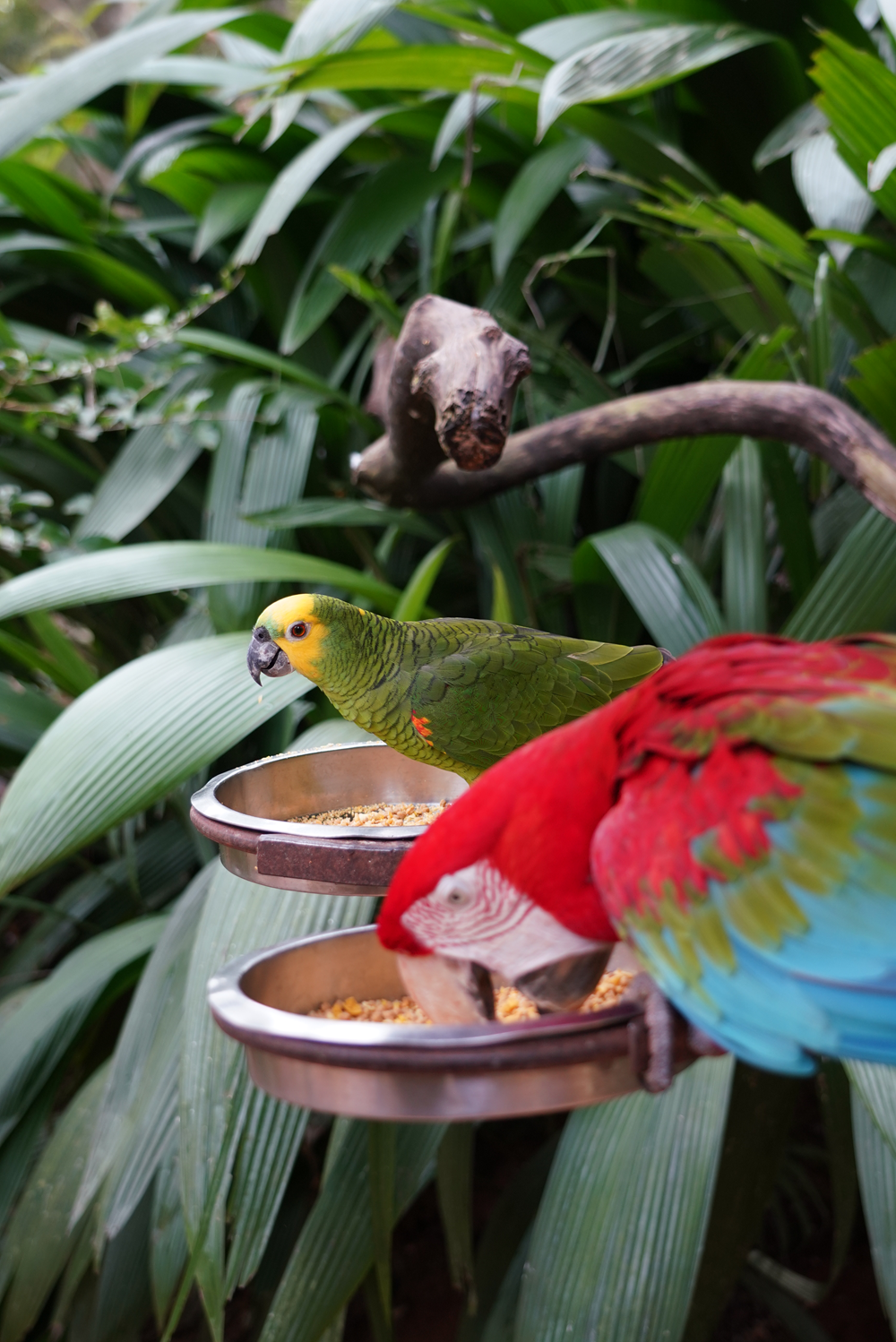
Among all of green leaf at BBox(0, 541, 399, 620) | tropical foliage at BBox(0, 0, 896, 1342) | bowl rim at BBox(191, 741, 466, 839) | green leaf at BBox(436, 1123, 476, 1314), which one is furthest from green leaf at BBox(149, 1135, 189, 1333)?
bowl rim at BBox(191, 741, 466, 839)

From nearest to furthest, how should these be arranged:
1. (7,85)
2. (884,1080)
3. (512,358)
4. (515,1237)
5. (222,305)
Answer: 1. (512,358)
2. (884,1080)
3. (515,1237)
4. (7,85)
5. (222,305)

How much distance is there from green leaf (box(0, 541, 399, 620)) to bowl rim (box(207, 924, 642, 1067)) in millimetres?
480

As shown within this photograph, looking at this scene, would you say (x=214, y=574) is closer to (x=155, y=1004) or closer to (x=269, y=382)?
(x=155, y=1004)

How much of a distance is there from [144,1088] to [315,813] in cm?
53

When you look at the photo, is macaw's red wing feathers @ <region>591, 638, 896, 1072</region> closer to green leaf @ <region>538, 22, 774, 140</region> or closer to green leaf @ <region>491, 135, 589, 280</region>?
green leaf @ <region>538, 22, 774, 140</region>

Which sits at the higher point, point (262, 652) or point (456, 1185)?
point (262, 652)

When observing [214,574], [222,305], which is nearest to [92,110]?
[222,305]

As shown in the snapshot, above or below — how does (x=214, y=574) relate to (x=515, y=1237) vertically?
above

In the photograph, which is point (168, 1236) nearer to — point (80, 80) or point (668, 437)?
point (668, 437)

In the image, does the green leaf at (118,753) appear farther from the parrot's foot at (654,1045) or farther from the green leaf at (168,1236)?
the parrot's foot at (654,1045)

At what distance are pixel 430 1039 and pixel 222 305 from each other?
62.5 inches

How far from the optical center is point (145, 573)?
77cm

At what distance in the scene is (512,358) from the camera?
1.68 ft

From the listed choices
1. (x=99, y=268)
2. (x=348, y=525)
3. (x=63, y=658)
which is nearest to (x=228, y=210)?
(x=99, y=268)
